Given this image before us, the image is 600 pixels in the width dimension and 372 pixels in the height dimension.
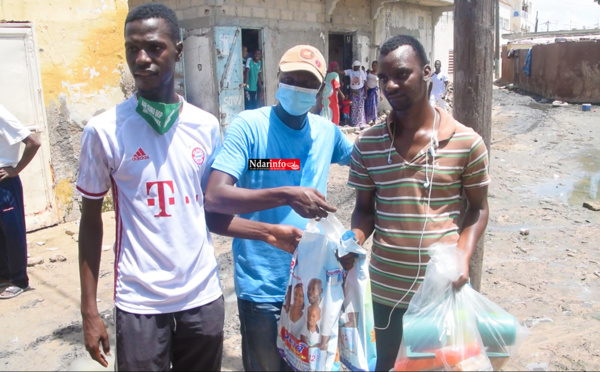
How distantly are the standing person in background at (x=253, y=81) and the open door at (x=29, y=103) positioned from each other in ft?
18.0

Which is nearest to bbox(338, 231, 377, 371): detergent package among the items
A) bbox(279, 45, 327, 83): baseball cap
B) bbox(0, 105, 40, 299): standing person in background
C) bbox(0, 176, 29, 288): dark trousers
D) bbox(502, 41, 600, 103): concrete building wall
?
bbox(279, 45, 327, 83): baseball cap

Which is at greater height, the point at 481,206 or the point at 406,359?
the point at 481,206

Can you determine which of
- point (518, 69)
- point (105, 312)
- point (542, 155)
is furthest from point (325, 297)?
point (518, 69)

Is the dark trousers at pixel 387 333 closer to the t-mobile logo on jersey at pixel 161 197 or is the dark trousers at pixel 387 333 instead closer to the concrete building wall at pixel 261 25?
the t-mobile logo on jersey at pixel 161 197

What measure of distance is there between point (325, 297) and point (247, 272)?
1.38 feet

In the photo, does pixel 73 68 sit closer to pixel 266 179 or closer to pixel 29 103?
pixel 29 103

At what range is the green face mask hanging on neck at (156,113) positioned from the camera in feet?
5.88

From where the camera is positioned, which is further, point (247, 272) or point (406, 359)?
point (247, 272)

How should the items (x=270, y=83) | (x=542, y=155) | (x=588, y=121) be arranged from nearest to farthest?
(x=542, y=155) < (x=270, y=83) < (x=588, y=121)

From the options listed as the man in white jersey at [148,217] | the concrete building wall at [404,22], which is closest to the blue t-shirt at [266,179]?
the man in white jersey at [148,217]

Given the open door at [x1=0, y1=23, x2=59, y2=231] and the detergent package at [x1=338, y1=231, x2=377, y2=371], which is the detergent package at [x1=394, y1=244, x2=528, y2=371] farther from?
the open door at [x1=0, y1=23, x2=59, y2=231]

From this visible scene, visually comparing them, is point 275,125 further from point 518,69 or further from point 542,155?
point 518,69

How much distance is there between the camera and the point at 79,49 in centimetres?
591

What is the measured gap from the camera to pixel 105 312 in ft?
12.5
